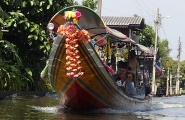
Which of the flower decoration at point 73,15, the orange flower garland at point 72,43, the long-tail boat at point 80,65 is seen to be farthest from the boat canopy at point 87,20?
the orange flower garland at point 72,43

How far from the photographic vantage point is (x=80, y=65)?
29.1 feet

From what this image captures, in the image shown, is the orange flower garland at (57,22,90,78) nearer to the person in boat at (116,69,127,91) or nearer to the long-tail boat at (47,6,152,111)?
the long-tail boat at (47,6,152,111)

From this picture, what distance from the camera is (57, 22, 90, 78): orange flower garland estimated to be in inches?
336

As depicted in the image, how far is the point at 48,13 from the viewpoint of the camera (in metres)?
16.7

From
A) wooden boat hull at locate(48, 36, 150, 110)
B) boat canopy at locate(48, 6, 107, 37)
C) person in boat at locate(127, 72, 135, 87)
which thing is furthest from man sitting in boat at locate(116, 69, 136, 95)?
boat canopy at locate(48, 6, 107, 37)

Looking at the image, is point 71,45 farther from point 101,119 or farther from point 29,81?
point 29,81

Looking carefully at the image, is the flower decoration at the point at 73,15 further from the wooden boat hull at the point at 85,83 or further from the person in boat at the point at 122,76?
the person in boat at the point at 122,76

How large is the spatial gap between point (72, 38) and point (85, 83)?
1210mm

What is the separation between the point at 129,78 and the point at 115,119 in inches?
129

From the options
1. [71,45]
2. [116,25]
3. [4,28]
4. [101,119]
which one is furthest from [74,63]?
[116,25]

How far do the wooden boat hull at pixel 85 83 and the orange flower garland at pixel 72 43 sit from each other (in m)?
0.14

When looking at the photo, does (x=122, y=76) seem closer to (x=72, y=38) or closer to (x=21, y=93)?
(x=72, y=38)

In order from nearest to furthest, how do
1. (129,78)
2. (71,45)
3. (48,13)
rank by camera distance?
1. (71,45)
2. (129,78)
3. (48,13)

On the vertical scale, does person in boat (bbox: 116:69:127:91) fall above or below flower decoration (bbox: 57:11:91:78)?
below
